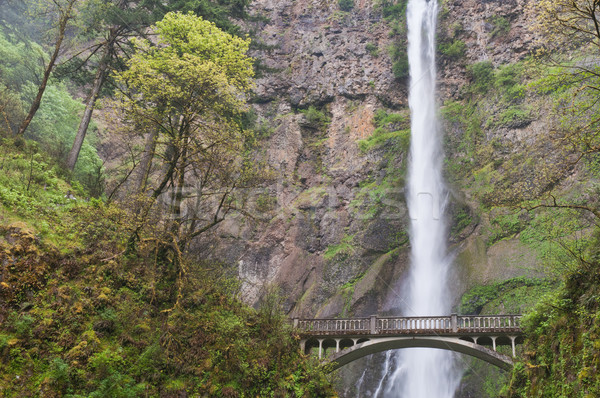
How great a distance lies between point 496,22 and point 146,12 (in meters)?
30.6

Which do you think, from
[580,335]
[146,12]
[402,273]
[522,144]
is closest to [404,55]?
[522,144]

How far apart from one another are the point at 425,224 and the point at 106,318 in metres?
24.4

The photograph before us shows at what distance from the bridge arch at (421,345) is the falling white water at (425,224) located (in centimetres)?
523

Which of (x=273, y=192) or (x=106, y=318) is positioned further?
(x=273, y=192)

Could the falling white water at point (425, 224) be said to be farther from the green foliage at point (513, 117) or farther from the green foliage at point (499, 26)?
the green foliage at point (499, 26)

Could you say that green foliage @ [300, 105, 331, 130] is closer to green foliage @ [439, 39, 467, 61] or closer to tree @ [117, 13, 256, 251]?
green foliage @ [439, 39, 467, 61]

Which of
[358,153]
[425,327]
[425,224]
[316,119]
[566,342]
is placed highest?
[316,119]

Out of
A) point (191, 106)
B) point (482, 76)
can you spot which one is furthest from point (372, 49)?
point (191, 106)

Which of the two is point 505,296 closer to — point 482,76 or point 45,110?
point 482,76

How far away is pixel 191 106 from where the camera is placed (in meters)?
13.2

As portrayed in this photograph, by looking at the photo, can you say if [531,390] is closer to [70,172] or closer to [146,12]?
[70,172]

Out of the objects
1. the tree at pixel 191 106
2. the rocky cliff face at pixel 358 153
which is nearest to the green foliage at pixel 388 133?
the rocky cliff face at pixel 358 153

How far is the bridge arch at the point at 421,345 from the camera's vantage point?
1883 cm

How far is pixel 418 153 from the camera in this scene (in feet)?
113
